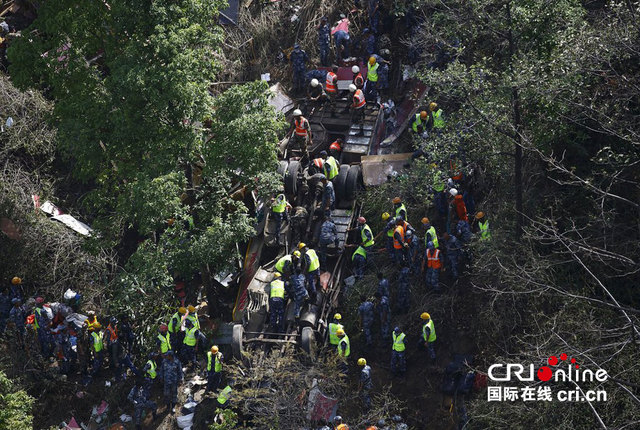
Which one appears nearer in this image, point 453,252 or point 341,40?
point 453,252

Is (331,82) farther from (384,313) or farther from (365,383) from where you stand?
(365,383)

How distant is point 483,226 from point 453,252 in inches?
35.7

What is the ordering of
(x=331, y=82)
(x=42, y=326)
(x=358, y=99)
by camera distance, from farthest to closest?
(x=331, y=82) → (x=358, y=99) → (x=42, y=326)

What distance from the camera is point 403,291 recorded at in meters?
22.3

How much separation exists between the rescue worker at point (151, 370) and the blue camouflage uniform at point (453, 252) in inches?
283

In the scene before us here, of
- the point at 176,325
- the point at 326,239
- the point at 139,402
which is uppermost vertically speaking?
the point at 326,239

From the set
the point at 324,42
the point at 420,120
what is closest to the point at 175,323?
the point at 420,120

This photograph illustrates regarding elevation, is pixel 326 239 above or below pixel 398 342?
above

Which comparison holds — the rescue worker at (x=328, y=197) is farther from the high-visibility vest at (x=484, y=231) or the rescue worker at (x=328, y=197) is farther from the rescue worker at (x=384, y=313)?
the high-visibility vest at (x=484, y=231)

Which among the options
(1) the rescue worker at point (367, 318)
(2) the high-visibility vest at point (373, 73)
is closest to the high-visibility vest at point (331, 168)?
(2) the high-visibility vest at point (373, 73)

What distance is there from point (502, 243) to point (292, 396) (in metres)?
5.77

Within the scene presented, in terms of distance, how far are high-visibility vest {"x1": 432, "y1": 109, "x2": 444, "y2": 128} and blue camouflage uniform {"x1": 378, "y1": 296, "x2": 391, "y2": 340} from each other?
204 inches

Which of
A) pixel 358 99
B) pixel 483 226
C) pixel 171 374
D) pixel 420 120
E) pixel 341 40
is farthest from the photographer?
pixel 341 40

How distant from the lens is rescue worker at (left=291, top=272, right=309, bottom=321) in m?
22.2
